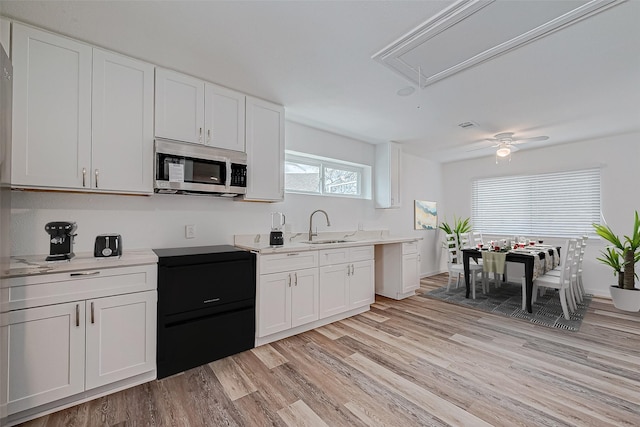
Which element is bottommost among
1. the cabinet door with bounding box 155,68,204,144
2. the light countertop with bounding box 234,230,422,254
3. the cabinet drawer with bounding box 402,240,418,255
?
the cabinet drawer with bounding box 402,240,418,255

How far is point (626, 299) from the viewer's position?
347cm

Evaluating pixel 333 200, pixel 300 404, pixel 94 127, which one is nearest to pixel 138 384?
pixel 300 404

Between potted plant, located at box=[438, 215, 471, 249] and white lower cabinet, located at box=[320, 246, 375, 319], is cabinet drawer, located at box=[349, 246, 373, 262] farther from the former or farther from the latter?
potted plant, located at box=[438, 215, 471, 249]

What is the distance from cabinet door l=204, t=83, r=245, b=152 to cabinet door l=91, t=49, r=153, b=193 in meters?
0.47

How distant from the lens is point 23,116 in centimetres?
179

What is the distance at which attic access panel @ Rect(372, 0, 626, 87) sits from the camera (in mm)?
1619

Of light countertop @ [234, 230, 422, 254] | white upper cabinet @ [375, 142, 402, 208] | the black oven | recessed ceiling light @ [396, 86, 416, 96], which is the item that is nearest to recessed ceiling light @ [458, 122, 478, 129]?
white upper cabinet @ [375, 142, 402, 208]

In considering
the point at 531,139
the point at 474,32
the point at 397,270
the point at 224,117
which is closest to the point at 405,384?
the point at 397,270

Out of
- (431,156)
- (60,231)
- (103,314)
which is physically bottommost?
(103,314)

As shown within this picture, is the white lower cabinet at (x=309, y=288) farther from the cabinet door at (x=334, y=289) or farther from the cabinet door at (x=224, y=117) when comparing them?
the cabinet door at (x=224, y=117)

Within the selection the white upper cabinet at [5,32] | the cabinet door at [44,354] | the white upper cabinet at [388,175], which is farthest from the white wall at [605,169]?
the white upper cabinet at [5,32]

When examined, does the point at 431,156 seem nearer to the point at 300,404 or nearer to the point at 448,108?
the point at 448,108

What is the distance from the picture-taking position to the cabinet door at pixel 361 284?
3.37 metres

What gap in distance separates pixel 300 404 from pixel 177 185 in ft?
6.33
